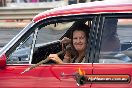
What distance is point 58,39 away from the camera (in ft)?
17.8

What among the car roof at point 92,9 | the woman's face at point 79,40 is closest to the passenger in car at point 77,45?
the woman's face at point 79,40

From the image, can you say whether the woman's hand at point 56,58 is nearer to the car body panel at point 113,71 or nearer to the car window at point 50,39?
the car window at point 50,39

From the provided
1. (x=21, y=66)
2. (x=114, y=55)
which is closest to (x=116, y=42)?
(x=114, y=55)

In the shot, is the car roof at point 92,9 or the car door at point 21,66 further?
the car door at point 21,66

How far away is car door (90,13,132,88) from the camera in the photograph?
4.12 meters

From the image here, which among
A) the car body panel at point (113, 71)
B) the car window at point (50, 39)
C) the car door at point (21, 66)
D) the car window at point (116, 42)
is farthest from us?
the car window at point (50, 39)

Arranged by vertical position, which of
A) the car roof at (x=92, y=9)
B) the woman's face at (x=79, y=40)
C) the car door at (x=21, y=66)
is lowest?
the car door at (x=21, y=66)

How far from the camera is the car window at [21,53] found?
4543 millimetres

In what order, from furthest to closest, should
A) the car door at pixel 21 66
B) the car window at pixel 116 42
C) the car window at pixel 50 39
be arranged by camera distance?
the car window at pixel 50 39 < the car door at pixel 21 66 < the car window at pixel 116 42

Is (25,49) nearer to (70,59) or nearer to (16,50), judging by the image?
(16,50)

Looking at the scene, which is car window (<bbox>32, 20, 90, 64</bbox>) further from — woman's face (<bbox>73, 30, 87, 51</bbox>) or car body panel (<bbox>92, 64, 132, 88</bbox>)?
car body panel (<bbox>92, 64, 132, 88</bbox>)

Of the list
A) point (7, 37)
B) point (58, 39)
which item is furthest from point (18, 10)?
point (58, 39)

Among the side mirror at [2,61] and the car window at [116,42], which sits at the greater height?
the car window at [116,42]

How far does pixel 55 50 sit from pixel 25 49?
736 millimetres
